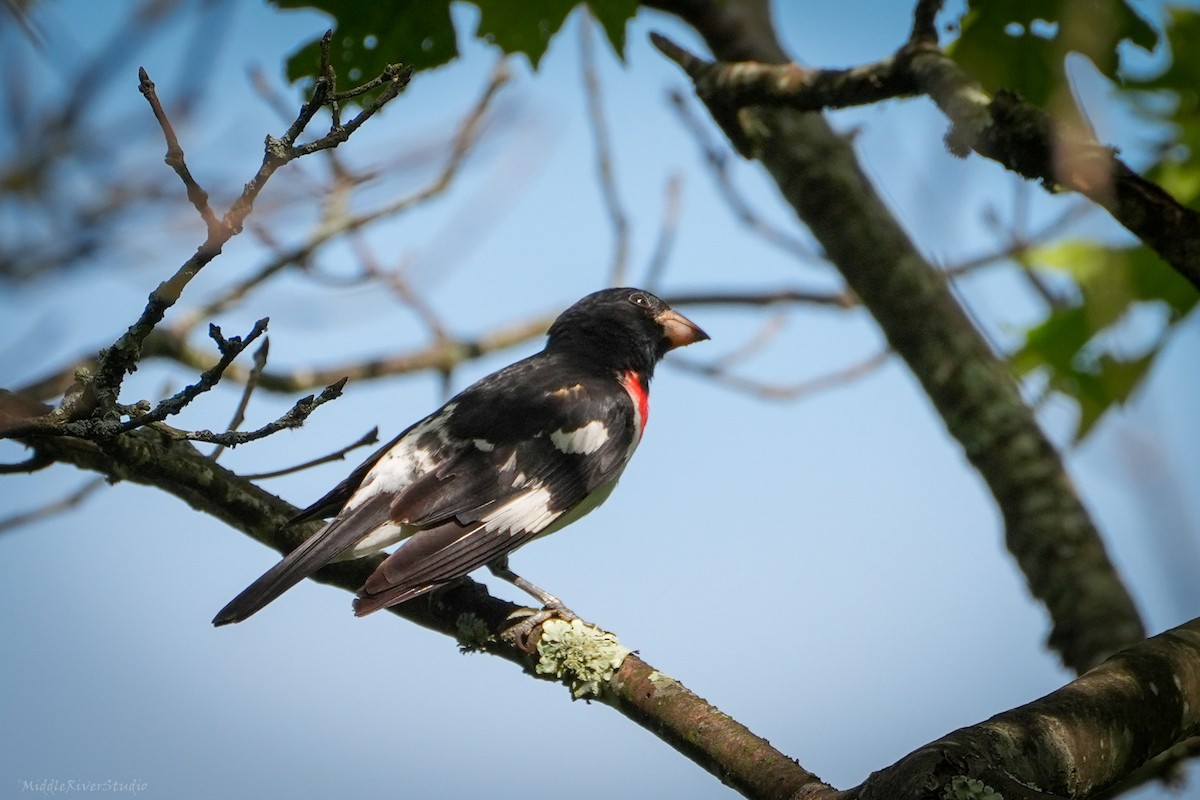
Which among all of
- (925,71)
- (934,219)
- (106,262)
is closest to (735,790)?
(934,219)

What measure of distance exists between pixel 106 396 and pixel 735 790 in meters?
1.78

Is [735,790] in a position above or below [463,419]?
below

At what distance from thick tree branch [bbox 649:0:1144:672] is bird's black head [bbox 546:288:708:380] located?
923 millimetres

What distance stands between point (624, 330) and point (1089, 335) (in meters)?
2.35

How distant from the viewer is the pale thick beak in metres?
6.21

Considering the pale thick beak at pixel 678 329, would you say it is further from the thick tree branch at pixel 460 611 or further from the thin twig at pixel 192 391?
the thin twig at pixel 192 391

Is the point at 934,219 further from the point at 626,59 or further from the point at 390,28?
the point at 390,28

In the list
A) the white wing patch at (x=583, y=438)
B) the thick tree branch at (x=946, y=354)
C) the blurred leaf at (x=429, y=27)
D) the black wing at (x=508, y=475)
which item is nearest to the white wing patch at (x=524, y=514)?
the black wing at (x=508, y=475)

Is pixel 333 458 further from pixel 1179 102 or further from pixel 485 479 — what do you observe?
pixel 1179 102

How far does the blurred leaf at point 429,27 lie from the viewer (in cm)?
378

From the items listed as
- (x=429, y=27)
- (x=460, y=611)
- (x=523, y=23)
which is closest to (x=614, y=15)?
(x=523, y=23)

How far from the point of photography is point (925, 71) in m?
3.81

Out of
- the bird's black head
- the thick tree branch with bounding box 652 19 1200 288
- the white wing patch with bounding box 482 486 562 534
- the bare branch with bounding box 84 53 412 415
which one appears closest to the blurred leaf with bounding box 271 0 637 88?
the thick tree branch with bounding box 652 19 1200 288

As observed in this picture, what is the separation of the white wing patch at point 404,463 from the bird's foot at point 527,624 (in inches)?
32.8
